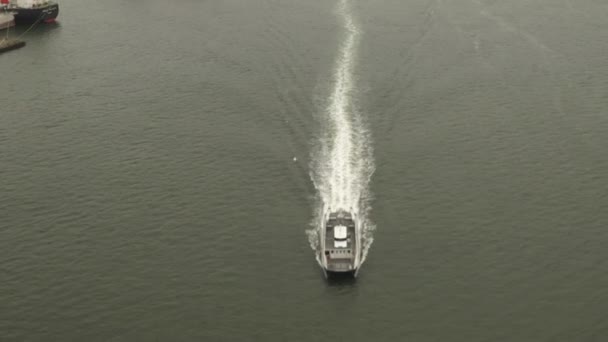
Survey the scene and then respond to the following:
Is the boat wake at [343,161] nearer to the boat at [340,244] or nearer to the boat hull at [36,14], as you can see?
the boat at [340,244]

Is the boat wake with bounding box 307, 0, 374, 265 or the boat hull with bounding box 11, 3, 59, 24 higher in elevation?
the boat hull with bounding box 11, 3, 59, 24

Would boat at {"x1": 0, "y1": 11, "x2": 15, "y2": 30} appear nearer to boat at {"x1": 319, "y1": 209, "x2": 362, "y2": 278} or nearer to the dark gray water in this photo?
the dark gray water

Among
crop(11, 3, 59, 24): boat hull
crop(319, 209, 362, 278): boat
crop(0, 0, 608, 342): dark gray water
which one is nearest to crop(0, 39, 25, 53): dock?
crop(0, 0, 608, 342): dark gray water

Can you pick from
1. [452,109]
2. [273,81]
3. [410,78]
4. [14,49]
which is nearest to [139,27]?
[14,49]

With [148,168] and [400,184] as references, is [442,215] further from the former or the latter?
[148,168]

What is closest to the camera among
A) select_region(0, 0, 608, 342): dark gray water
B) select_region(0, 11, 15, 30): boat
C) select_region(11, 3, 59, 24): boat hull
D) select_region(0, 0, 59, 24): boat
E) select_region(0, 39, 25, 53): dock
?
select_region(0, 0, 608, 342): dark gray water

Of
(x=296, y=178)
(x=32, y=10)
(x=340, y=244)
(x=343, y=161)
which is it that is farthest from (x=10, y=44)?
(x=340, y=244)

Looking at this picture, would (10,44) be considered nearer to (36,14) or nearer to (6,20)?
(6,20)

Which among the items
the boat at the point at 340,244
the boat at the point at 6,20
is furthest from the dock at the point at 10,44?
the boat at the point at 340,244
